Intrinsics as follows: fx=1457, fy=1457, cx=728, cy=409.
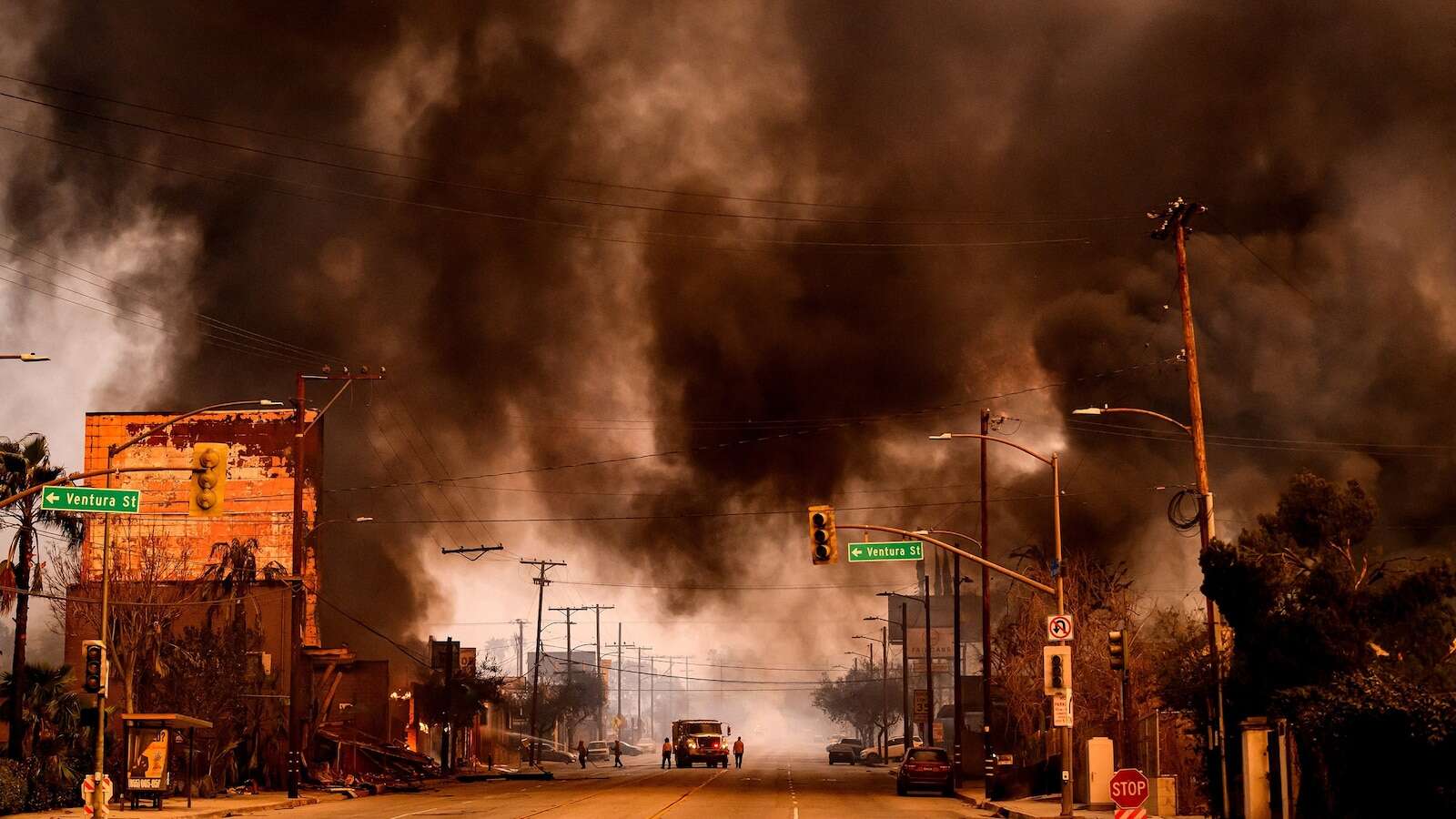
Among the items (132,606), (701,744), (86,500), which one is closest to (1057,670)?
(86,500)

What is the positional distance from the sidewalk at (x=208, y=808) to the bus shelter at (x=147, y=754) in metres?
0.43

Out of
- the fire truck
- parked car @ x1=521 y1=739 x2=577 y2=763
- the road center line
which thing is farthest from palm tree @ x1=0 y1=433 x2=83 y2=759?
parked car @ x1=521 y1=739 x2=577 y2=763

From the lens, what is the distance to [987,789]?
43406 mm

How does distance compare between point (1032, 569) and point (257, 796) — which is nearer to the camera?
point (257, 796)

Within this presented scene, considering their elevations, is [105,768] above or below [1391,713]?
below

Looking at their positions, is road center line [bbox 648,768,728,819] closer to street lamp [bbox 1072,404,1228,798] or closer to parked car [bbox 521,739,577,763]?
street lamp [bbox 1072,404,1228,798]

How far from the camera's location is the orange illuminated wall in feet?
214

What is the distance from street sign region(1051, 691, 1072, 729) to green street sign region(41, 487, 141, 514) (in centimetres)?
2032

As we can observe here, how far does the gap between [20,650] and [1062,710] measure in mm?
25889

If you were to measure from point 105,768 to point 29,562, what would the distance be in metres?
8.33

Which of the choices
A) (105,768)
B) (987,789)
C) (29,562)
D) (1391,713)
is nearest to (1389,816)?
(1391,713)

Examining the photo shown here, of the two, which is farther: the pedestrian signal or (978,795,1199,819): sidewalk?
(978,795,1199,819): sidewalk

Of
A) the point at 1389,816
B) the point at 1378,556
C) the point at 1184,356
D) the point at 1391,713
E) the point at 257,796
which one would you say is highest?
the point at 1184,356

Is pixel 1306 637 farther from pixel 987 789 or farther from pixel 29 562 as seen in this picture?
pixel 29 562
